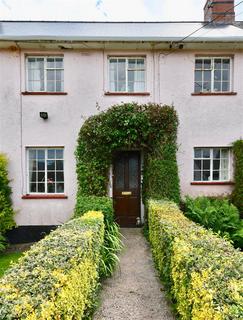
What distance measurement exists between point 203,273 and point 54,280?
168 cm

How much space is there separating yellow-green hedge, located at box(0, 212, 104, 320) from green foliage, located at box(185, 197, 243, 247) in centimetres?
484

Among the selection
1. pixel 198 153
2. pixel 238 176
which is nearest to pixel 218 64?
pixel 198 153

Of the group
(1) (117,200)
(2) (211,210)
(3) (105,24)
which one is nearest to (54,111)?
(1) (117,200)

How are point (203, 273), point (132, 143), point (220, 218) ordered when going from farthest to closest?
point (132, 143), point (220, 218), point (203, 273)

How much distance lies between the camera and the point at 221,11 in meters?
12.3

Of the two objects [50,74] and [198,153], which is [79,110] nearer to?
[50,74]

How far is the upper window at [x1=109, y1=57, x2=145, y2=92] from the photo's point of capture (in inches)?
416

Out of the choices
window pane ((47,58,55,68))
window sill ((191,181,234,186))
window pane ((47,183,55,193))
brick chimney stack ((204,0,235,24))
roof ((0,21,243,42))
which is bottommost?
window pane ((47,183,55,193))

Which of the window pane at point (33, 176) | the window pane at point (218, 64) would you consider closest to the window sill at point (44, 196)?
the window pane at point (33, 176)

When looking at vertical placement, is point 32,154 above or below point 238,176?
above

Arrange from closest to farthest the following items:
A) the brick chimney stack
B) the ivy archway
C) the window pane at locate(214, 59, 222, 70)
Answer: the ivy archway, the window pane at locate(214, 59, 222, 70), the brick chimney stack

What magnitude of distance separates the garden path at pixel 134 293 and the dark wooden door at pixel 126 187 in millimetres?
2459

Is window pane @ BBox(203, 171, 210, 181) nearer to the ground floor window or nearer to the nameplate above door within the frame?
the nameplate above door

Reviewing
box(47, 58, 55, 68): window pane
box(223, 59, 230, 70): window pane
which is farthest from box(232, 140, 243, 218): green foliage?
box(47, 58, 55, 68): window pane
